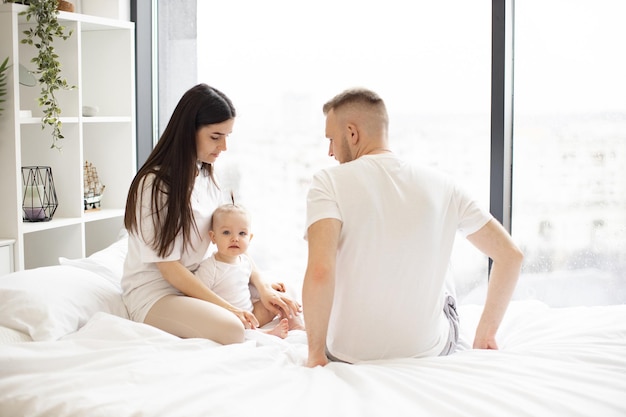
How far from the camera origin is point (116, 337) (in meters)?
2.16

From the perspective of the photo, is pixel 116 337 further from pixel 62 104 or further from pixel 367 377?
pixel 62 104

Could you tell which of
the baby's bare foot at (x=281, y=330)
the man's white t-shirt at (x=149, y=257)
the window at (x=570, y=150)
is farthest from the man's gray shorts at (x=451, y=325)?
the window at (x=570, y=150)

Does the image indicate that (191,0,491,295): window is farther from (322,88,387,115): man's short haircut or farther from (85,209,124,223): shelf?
(322,88,387,115): man's short haircut

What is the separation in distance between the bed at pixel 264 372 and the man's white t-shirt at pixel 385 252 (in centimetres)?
11

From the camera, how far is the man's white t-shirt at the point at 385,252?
209 centimetres

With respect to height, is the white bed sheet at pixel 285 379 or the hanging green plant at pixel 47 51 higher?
the hanging green plant at pixel 47 51

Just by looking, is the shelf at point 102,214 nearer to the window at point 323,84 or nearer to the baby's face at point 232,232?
the window at point 323,84

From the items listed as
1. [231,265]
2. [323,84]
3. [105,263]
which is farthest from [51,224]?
[323,84]

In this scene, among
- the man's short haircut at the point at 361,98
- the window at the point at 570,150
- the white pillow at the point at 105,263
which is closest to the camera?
the man's short haircut at the point at 361,98

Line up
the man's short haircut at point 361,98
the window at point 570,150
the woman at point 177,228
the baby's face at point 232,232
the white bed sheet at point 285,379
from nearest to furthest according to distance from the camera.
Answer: the white bed sheet at point 285,379
the man's short haircut at point 361,98
the woman at point 177,228
the baby's face at point 232,232
the window at point 570,150

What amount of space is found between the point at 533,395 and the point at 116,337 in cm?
113

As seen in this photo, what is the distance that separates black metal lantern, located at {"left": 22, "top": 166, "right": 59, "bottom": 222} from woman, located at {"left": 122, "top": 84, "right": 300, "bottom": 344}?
825 mm

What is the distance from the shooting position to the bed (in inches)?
67.6

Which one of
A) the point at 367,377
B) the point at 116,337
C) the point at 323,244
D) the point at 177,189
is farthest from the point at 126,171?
the point at 367,377
